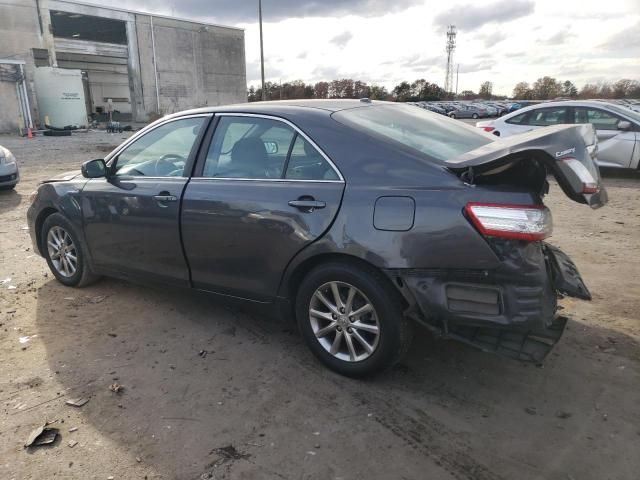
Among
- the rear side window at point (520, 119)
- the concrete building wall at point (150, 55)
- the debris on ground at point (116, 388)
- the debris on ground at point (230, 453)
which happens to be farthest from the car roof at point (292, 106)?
the concrete building wall at point (150, 55)

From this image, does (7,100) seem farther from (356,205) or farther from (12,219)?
(356,205)

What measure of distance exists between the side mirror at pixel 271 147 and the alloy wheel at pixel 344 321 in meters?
1.00

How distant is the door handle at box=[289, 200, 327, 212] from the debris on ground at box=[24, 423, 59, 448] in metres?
1.88

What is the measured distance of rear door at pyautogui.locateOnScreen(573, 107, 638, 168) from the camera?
9953mm

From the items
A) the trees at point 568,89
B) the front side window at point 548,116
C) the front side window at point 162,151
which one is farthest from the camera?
the trees at point 568,89

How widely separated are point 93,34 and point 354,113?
4848 centimetres

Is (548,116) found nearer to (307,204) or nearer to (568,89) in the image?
(307,204)

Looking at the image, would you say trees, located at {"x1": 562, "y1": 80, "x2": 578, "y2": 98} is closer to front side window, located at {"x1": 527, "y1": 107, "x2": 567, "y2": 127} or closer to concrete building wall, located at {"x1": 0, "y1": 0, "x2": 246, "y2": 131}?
concrete building wall, located at {"x1": 0, "y1": 0, "x2": 246, "y2": 131}

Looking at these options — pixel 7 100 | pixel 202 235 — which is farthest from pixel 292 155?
pixel 7 100

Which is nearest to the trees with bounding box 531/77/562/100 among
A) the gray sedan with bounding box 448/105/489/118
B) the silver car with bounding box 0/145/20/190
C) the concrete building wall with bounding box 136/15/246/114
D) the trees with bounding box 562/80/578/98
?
the trees with bounding box 562/80/578/98

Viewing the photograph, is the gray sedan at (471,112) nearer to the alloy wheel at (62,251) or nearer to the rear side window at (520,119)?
the rear side window at (520,119)

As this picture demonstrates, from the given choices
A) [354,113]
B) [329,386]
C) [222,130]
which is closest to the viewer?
[329,386]

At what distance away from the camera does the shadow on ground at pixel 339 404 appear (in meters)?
2.53

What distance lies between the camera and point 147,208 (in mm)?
3945
